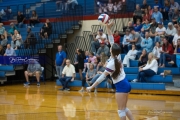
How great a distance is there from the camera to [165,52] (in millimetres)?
15273

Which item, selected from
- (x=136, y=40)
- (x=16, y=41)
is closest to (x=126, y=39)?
(x=136, y=40)

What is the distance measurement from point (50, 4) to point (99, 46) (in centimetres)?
733

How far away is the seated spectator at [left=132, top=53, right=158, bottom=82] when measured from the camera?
47.8ft

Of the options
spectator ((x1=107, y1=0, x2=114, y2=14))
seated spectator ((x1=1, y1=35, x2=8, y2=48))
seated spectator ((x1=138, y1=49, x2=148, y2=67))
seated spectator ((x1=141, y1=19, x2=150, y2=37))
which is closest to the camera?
seated spectator ((x1=138, y1=49, x2=148, y2=67))

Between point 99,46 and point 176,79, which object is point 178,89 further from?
point 99,46

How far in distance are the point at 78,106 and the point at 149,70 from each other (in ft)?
14.3

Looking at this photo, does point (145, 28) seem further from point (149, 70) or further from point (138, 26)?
point (149, 70)

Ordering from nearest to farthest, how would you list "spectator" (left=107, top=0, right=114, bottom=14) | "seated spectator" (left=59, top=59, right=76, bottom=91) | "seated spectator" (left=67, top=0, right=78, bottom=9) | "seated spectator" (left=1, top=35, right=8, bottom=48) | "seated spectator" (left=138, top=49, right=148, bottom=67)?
"seated spectator" (left=138, top=49, right=148, bottom=67) → "seated spectator" (left=59, top=59, right=76, bottom=91) → "spectator" (left=107, top=0, right=114, bottom=14) → "seated spectator" (left=1, top=35, right=8, bottom=48) → "seated spectator" (left=67, top=0, right=78, bottom=9)

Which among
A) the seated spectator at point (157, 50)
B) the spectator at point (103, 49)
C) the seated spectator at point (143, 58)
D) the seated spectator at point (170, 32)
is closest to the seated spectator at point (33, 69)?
the spectator at point (103, 49)

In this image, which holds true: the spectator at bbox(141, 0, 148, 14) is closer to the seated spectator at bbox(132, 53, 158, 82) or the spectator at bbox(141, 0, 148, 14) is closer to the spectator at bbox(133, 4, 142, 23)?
the spectator at bbox(133, 4, 142, 23)

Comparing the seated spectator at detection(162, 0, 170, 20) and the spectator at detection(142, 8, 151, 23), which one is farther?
the seated spectator at detection(162, 0, 170, 20)

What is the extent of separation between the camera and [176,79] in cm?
1486

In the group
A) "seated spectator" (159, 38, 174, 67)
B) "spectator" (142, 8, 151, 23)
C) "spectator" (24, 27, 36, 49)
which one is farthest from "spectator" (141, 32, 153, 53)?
"spectator" (24, 27, 36, 49)

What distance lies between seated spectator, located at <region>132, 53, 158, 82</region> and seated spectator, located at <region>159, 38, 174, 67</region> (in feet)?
2.40
